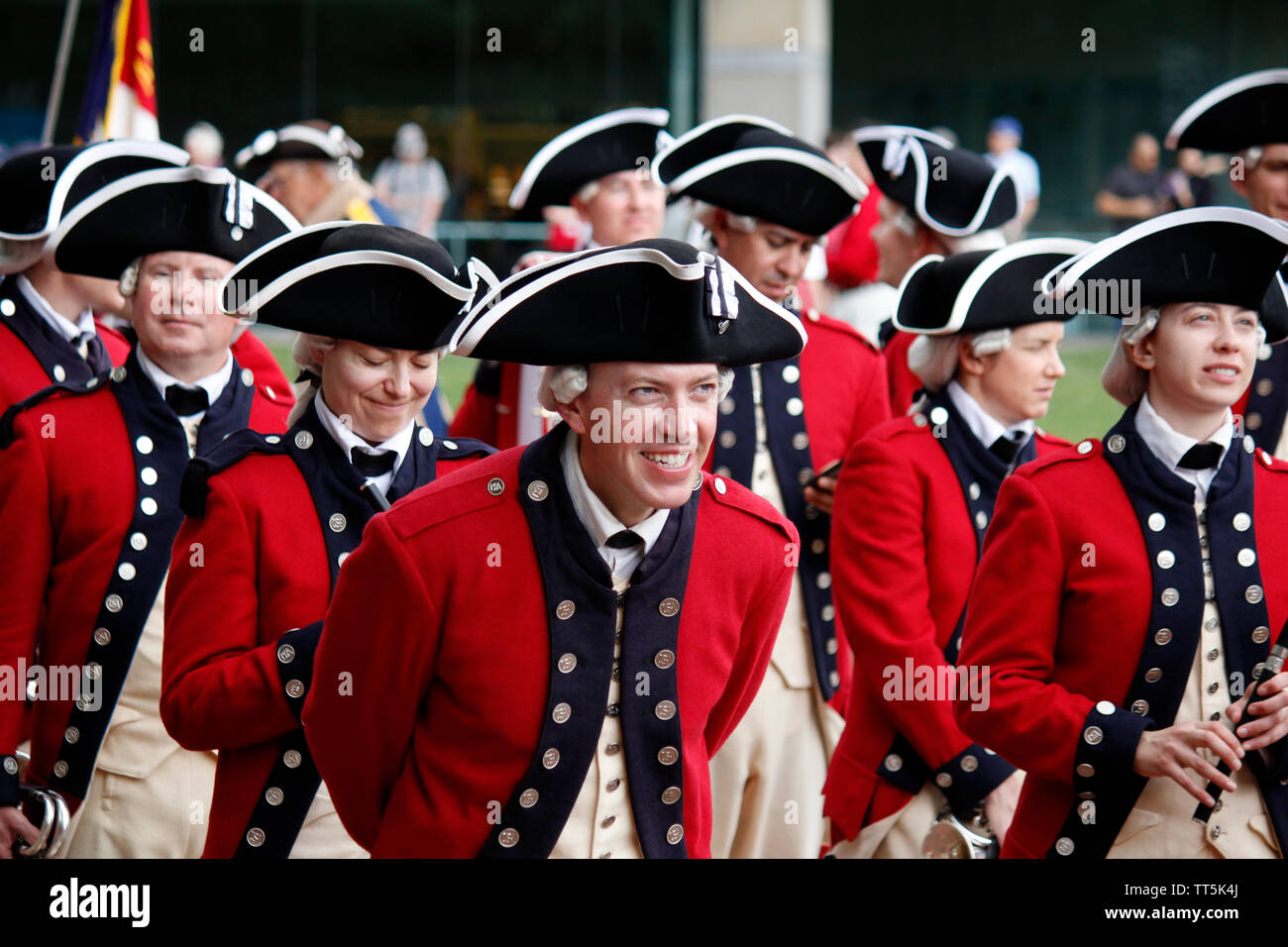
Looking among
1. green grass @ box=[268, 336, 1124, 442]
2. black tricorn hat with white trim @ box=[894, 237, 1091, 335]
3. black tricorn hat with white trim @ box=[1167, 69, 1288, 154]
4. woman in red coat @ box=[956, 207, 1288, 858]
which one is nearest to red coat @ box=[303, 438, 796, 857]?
woman in red coat @ box=[956, 207, 1288, 858]

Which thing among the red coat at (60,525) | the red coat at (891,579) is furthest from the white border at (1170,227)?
the red coat at (60,525)

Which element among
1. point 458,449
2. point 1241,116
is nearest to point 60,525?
point 458,449

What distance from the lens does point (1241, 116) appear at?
5582 millimetres

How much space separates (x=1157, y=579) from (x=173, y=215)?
7.82 feet

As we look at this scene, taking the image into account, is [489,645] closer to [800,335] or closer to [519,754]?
[519,754]

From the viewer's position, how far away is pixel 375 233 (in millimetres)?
3598

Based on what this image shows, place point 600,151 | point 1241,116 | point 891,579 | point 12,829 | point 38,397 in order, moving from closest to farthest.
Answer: point 12,829
point 38,397
point 891,579
point 1241,116
point 600,151

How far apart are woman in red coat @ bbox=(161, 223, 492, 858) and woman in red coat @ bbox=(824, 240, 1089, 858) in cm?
124

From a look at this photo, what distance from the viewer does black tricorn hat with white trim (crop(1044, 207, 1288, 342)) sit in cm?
339

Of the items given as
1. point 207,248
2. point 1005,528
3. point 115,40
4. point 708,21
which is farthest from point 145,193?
point 708,21

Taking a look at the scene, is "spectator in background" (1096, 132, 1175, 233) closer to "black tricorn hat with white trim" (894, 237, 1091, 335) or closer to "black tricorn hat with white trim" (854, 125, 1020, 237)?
"black tricorn hat with white trim" (854, 125, 1020, 237)

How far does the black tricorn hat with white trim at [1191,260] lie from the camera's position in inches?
133

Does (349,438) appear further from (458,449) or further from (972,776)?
(972,776)
